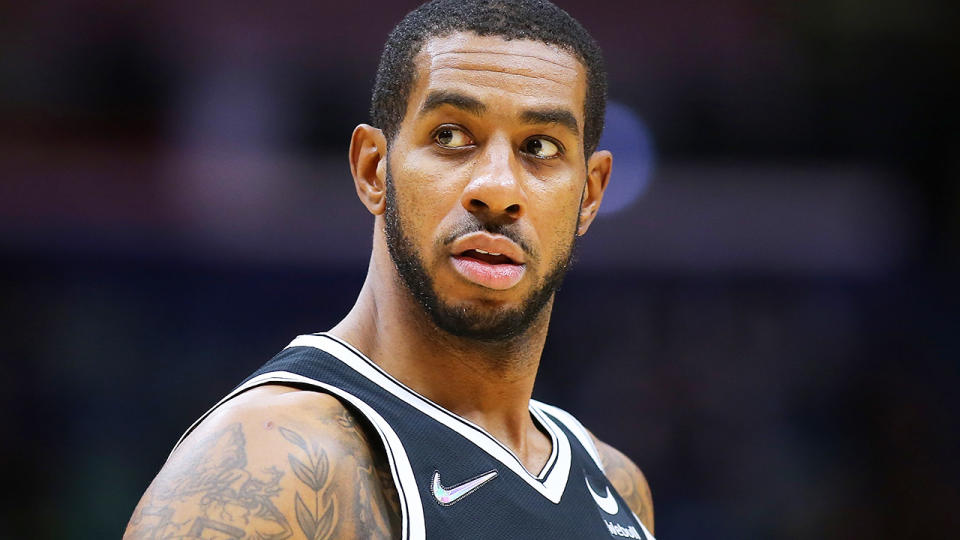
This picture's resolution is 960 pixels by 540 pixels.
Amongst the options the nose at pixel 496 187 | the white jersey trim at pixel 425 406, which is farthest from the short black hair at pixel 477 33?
the white jersey trim at pixel 425 406

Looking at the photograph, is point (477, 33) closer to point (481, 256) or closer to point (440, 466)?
point (481, 256)

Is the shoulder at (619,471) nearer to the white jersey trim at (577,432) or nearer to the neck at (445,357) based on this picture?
the white jersey trim at (577,432)

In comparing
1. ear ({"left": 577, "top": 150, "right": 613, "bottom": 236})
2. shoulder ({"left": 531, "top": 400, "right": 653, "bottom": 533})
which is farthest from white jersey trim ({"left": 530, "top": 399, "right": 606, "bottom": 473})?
ear ({"left": 577, "top": 150, "right": 613, "bottom": 236})

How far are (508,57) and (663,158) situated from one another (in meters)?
6.24

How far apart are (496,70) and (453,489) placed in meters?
0.93

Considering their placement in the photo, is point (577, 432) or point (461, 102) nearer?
point (461, 102)

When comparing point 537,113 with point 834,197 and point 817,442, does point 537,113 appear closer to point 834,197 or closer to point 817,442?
point 817,442

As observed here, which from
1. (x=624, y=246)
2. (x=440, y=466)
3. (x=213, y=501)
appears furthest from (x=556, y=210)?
(x=624, y=246)

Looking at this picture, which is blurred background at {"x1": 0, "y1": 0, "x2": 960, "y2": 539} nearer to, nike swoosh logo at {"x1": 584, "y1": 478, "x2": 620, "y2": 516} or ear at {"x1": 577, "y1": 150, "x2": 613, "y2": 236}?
nike swoosh logo at {"x1": 584, "y1": 478, "x2": 620, "y2": 516}

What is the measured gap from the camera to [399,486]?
2.08 metres

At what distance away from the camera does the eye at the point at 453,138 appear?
7.97ft

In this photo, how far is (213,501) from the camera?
1.87 meters

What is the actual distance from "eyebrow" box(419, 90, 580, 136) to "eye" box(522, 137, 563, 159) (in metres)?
0.05

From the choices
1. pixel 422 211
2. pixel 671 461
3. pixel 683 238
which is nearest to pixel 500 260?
pixel 422 211
